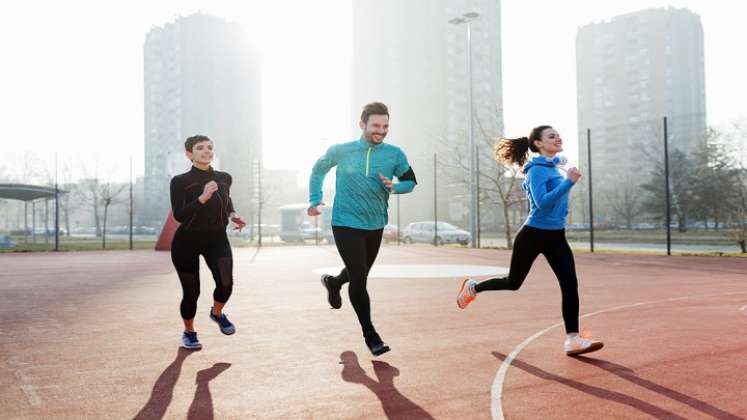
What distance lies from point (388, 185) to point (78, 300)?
22.0 ft

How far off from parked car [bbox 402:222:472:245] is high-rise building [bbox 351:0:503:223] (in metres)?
42.7

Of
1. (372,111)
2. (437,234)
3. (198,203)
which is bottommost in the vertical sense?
(437,234)

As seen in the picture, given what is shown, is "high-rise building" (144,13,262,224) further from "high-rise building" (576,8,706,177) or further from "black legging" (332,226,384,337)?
"black legging" (332,226,384,337)

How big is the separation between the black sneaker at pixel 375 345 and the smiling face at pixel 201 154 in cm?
206

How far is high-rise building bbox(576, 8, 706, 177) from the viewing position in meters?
114

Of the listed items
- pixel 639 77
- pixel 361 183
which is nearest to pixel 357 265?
pixel 361 183

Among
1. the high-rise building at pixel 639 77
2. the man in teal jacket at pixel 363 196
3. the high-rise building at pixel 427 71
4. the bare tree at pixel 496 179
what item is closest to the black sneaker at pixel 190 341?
the man in teal jacket at pixel 363 196

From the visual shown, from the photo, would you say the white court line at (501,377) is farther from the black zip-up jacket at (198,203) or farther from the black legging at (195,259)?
the black zip-up jacket at (198,203)

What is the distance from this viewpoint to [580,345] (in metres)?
5.02

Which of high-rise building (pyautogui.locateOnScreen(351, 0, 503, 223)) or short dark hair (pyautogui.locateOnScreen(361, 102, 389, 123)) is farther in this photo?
high-rise building (pyautogui.locateOnScreen(351, 0, 503, 223))

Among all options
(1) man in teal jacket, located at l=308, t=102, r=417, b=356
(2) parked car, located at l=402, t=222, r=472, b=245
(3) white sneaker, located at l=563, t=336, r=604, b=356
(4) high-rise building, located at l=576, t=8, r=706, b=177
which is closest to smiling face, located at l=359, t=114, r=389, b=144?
(1) man in teal jacket, located at l=308, t=102, r=417, b=356

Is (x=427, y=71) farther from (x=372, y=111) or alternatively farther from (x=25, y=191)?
(x=372, y=111)

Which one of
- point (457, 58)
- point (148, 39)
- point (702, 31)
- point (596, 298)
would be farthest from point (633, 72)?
point (596, 298)

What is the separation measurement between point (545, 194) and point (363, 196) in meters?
1.44
